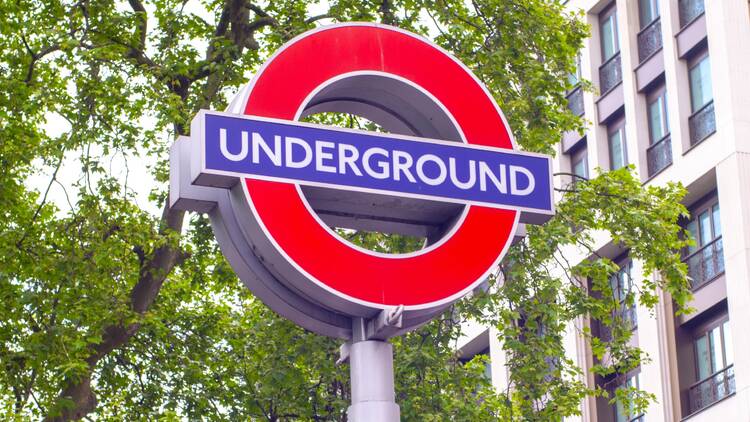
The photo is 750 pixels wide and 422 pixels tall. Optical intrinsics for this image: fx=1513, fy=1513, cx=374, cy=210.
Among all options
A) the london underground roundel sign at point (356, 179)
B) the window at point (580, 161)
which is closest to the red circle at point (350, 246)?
the london underground roundel sign at point (356, 179)

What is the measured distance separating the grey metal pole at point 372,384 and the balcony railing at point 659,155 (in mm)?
23242

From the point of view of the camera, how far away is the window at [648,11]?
3155cm

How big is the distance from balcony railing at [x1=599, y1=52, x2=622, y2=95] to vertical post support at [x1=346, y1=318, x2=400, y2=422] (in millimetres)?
25421

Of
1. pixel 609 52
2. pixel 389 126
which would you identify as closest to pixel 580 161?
pixel 609 52

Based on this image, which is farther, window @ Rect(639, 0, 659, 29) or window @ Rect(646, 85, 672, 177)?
window @ Rect(639, 0, 659, 29)

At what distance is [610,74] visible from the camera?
3303cm

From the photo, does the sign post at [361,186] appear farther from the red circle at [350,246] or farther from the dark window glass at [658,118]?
the dark window glass at [658,118]

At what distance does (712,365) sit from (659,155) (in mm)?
4774


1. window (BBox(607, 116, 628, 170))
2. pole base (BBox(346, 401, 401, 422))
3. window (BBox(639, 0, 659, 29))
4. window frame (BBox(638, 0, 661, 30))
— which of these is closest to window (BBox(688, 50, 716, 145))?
window frame (BBox(638, 0, 661, 30))

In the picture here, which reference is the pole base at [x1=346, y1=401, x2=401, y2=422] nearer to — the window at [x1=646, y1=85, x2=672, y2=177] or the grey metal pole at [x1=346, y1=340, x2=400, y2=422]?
the grey metal pole at [x1=346, y1=340, x2=400, y2=422]

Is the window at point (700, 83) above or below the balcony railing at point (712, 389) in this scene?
above

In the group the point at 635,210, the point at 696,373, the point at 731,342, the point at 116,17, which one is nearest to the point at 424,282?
the point at 635,210

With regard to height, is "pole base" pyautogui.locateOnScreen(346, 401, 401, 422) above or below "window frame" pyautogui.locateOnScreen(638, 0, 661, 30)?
below

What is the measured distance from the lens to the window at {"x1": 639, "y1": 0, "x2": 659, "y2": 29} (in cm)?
3155
